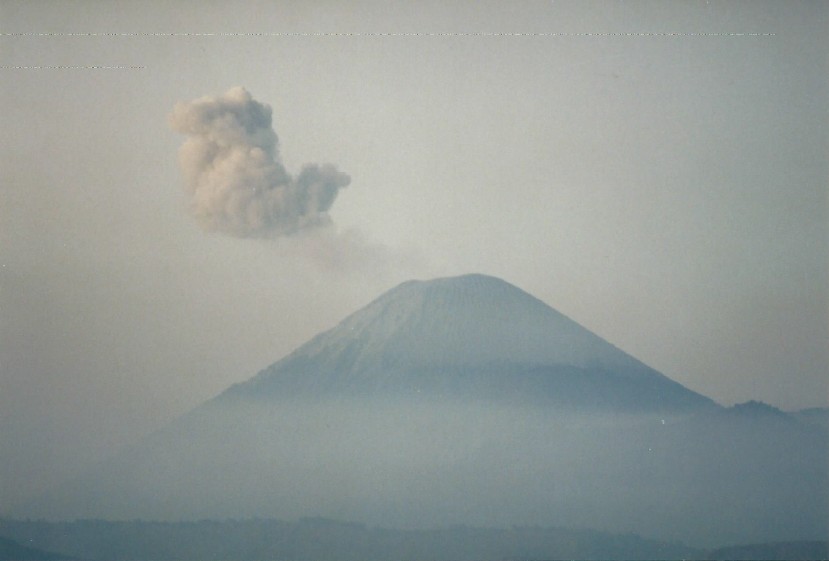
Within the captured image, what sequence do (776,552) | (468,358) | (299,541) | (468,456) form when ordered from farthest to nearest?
(468,358) → (468,456) → (299,541) → (776,552)

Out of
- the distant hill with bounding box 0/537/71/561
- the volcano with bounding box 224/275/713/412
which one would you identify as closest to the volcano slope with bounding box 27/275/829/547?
the volcano with bounding box 224/275/713/412

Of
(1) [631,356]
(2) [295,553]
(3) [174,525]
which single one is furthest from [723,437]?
(3) [174,525]

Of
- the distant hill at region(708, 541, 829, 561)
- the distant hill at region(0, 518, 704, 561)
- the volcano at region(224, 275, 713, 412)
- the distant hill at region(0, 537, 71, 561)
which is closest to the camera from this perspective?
the distant hill at region(708, 541, 829, 561)

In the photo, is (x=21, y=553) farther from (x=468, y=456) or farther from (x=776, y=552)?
(x=776, y=552)

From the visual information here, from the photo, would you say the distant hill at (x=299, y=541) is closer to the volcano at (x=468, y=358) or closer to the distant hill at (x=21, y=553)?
the distant hill at (x=21, y=553)

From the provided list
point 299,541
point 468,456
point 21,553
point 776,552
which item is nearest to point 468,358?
point 468,456

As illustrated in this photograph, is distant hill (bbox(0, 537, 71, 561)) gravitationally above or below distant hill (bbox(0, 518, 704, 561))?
below

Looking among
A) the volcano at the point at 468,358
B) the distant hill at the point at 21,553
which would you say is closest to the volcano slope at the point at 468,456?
the volcano at the point at 468,358

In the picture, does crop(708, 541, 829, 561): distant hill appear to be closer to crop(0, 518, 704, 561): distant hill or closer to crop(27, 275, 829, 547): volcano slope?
crop(27, 275, 829, 547): volcano slope
